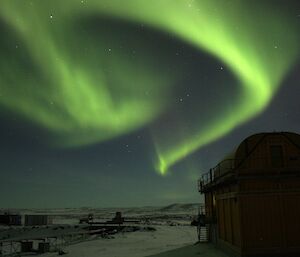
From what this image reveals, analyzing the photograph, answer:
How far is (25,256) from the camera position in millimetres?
43125

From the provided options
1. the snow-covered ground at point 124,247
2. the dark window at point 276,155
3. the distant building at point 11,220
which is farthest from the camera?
the distant building at point 11,220

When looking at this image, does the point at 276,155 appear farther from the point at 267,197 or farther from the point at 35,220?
the point at 35,220

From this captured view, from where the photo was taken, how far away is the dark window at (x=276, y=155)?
95.0 feet

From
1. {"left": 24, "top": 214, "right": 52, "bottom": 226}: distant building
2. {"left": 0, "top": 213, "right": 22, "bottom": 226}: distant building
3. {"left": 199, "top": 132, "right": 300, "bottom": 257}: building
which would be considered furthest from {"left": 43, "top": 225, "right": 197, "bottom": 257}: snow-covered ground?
{"left": 0, "top": 213, "right": 22, "bottom": 226}: distant building

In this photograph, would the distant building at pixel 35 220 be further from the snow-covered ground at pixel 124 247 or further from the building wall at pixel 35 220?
the snow-covered ground at pixel 124 247

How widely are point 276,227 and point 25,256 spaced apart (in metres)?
27.4

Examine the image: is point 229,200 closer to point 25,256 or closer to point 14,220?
point 25,256

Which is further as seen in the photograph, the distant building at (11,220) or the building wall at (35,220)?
the building wall at (35,220)

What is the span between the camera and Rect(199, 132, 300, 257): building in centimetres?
2731

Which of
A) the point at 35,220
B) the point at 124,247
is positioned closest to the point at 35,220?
the point at 35,220

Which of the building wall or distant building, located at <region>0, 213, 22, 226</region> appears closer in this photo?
distant building, located at <region>0, 213, 22, 226</region>

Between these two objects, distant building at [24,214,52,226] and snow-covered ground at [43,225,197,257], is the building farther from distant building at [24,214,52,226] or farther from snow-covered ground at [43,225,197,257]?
distant building at [24,214,52,226]

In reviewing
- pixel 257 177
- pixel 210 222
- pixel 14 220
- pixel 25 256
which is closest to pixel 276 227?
pixel 257 177

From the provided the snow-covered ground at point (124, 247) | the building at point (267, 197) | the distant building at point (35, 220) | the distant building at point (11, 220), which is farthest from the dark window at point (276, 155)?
the distant building at point (11, 220)
